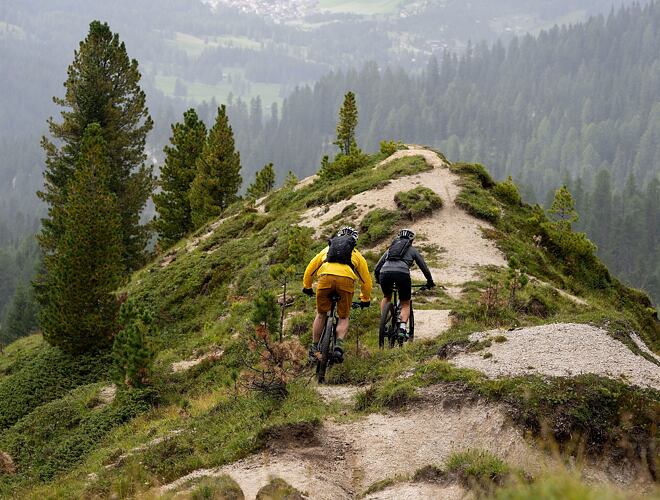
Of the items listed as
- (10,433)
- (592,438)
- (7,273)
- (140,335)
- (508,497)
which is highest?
(508,497)

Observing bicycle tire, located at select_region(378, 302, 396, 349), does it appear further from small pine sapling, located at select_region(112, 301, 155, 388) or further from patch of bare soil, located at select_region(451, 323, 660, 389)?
small pine sapling, located at select_region(112, 301, 155, 388)

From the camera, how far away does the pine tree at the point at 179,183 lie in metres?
52.2

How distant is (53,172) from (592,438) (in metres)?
40.3

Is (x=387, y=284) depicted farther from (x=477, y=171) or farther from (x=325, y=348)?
(x=477, y=171)

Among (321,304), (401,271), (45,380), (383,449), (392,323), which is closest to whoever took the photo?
(383,449)

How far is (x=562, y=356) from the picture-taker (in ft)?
39.4

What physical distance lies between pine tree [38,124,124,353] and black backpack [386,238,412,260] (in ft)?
50.5

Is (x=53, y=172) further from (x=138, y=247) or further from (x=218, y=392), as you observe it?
(x=218, y=392)

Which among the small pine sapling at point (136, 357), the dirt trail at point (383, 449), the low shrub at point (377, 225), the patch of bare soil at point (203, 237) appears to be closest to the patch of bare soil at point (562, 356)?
the dirt trail at point (383, 449)

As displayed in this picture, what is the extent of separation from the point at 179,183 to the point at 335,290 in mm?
41386

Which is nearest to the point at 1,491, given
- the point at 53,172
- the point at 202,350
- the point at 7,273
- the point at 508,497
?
the point at 202,350

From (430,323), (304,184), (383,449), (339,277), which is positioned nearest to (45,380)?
(430,323)

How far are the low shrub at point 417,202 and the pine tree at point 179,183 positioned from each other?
87.6ft

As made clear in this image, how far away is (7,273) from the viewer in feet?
495
